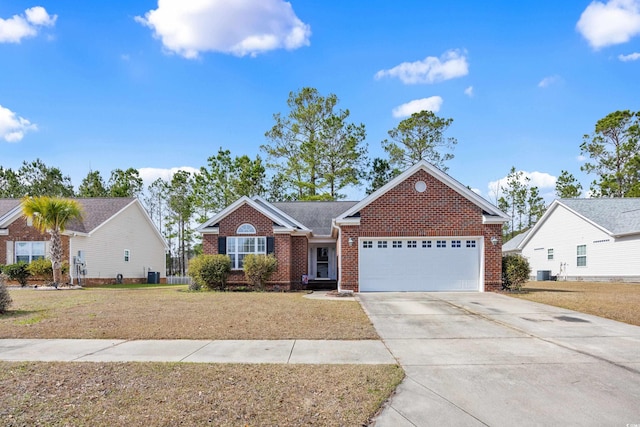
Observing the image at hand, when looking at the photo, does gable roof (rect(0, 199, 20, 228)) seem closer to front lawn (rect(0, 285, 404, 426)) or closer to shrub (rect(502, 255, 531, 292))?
front lawn (rect(0, 285, 404, 426))

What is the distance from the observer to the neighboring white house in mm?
25266

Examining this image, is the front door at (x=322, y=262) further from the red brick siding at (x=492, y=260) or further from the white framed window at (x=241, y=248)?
the red brick siding at (x=492, y=260)

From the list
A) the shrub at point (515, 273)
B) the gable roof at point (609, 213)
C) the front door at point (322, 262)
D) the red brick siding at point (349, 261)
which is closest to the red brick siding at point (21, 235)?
the front door at point (322, 262)

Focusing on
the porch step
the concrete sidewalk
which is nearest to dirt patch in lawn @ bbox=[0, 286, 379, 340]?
the concrete sidewalk

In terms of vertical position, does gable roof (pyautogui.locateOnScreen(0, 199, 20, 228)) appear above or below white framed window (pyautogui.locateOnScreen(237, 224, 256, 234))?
above

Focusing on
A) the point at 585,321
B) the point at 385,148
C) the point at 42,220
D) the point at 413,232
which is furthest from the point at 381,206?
the point at 385,148

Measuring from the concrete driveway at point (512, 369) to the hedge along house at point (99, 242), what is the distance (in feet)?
68.4

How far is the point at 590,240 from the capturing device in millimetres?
27906

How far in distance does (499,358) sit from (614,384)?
1613 mm

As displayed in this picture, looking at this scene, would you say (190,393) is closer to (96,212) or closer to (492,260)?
(492,260)

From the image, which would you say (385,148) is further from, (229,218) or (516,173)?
(229,218)

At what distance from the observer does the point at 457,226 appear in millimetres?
18078

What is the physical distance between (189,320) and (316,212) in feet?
52.3

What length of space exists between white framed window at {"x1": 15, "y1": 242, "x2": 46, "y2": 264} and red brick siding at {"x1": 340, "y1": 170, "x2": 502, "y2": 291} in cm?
1784
